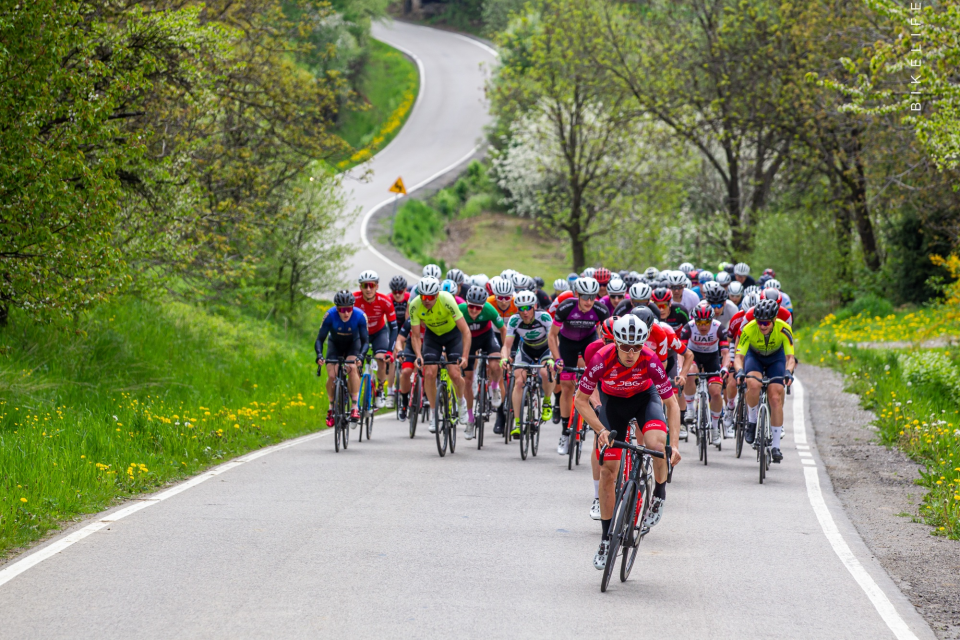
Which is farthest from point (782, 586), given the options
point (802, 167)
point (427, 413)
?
point (802, 167)

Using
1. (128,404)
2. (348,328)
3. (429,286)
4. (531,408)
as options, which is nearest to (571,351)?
(531,408)

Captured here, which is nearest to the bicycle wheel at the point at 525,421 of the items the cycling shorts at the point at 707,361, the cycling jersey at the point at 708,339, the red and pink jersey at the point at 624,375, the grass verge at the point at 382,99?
the cycling jersey at the point at 708,339

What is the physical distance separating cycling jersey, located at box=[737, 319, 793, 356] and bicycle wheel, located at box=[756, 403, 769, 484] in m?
0.80

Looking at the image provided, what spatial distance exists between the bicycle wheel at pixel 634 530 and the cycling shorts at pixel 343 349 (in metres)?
7.02

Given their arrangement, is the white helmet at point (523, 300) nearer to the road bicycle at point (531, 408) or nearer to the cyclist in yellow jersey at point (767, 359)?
the road bicycle at point (531, 408)

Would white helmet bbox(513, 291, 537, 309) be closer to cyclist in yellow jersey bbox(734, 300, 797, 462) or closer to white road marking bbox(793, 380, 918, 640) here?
cyclist in yellow jersey bbox(734, 300, 797, 462)

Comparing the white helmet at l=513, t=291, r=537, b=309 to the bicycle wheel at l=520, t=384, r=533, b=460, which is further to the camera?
the white helmet at l=513, t=291, r=537, b=309

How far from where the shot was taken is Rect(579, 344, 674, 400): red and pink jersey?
8539 mm

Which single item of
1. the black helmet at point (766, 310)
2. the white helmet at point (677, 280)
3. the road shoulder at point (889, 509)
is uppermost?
the white helmet at point (677, 280)

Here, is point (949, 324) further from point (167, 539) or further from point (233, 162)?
point (167, 539)

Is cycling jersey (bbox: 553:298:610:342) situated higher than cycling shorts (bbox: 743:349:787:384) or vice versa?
cycling jersey (bbox: 553:298:610:342)

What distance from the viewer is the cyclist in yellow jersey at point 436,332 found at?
14.2 m

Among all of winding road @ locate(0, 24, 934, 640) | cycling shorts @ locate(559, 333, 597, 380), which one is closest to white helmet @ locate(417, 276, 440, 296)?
cycling shorts @ locate(559, 333, 597, 380)

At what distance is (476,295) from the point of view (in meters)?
14.7
